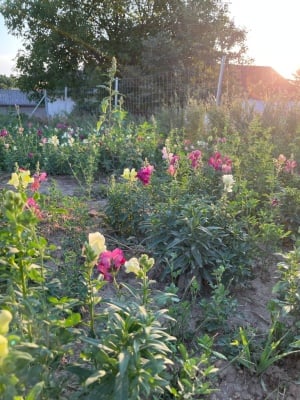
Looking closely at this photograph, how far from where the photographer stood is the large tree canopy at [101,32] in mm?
17422

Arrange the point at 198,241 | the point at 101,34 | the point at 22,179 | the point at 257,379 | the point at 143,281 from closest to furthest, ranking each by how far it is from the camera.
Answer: the point at 143,281, the point at 22,179, the point at 257,379, the point at 198,241, the point at 101,34

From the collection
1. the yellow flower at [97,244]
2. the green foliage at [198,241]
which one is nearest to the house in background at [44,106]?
the green foliage at [198,241]

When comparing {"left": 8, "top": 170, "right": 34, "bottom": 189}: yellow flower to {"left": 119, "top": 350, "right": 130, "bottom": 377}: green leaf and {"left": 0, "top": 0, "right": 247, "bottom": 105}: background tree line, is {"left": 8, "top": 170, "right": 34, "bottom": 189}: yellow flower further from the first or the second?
{"left": 0, "top": 0, "right": 247, "bottom": 105}: background tree line

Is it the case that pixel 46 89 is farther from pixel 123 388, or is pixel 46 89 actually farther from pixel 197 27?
pixel 123 388

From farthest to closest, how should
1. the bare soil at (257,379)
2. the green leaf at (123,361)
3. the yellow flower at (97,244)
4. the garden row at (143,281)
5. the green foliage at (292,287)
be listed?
the green foliage at (292,287) → the bare soil at (257,379) → the yellow flower at (97,244) → the garden row at (143,281) → the green leaf at (123,361)

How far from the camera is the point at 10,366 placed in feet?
2.97

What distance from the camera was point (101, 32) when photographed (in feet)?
64.9

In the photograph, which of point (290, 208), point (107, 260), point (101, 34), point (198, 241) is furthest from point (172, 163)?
point (101, 34)

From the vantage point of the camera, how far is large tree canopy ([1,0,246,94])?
57.2ft

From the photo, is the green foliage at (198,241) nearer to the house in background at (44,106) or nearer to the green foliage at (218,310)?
the green foliage at (218,310)

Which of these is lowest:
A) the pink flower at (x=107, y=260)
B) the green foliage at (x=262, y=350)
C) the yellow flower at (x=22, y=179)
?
the green foliage at (x=262, y=350)

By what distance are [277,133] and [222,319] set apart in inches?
169

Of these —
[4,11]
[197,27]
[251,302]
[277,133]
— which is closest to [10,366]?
[251,302]

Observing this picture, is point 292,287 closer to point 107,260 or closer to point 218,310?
point 218,310
